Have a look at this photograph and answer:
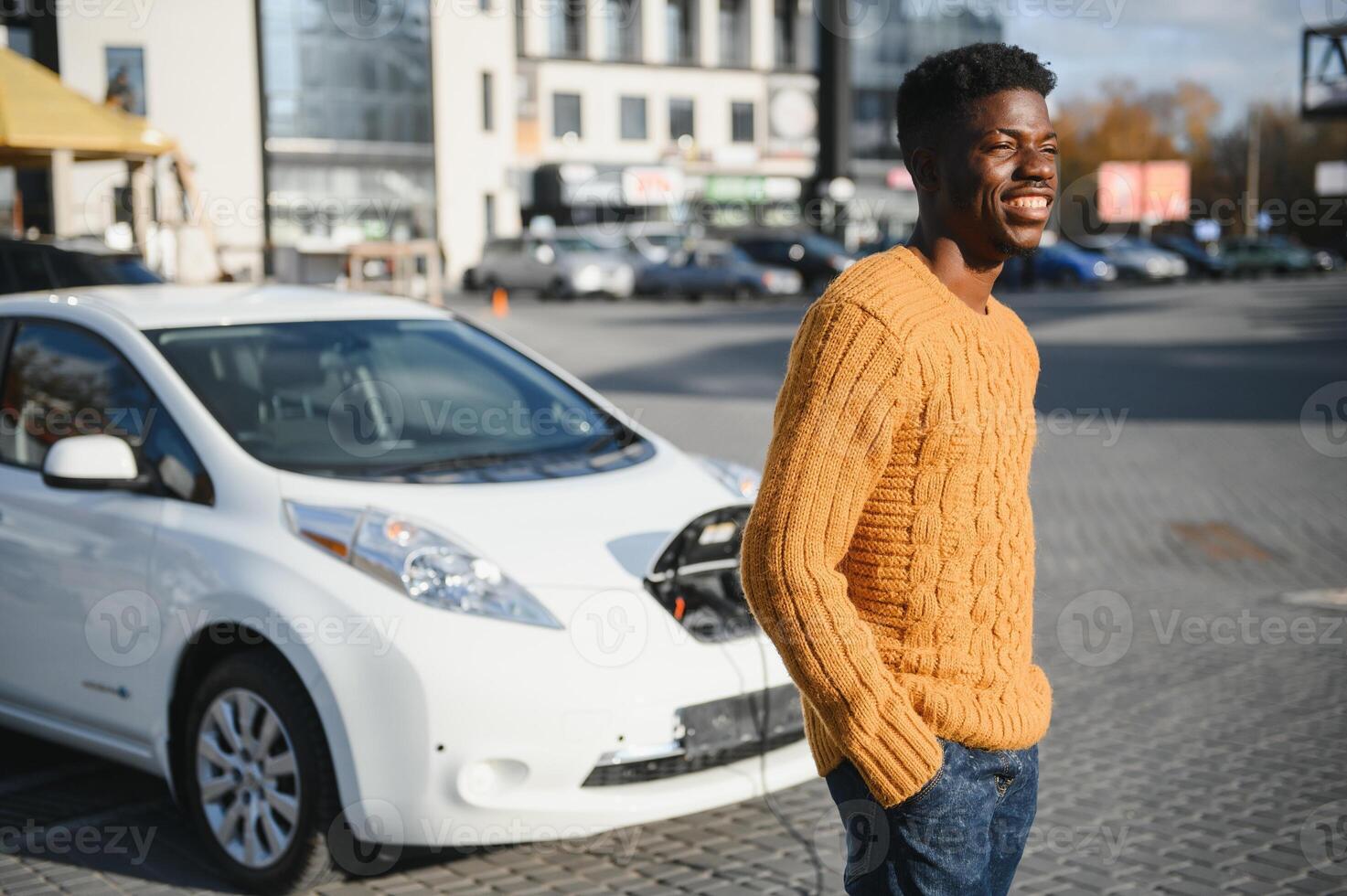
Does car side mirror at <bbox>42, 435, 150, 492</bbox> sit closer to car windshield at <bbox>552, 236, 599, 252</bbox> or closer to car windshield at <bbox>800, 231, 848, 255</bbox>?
car windshield at <bbox>552, 236, 599, 252</bbox>

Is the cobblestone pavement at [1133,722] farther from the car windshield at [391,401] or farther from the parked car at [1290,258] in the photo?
the parked car at [1290,258]

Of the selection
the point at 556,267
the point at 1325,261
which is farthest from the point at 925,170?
the point at 1325,261

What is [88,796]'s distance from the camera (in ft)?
17.0

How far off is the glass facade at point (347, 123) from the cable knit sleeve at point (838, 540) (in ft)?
150

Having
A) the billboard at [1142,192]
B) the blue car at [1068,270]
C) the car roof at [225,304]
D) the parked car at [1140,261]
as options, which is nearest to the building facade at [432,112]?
the car roof at [225,304]

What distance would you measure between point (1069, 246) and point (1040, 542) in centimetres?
3923

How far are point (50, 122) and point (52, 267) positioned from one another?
419 cm

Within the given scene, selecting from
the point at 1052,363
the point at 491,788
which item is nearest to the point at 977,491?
the point at 491,788

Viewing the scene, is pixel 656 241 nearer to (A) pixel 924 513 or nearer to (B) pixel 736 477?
(B) pixel 736 477

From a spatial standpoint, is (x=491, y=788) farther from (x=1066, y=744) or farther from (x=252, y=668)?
(x=1066, y=744)

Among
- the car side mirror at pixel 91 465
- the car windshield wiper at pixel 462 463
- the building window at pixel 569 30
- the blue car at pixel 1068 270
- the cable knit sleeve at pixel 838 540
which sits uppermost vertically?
the building window at pixel 569 30

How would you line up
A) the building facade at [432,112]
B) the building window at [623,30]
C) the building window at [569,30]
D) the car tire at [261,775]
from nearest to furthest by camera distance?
the car tire at [261,775], the building facade at [432,112], the building window at [569,30], the building window at [623,30]

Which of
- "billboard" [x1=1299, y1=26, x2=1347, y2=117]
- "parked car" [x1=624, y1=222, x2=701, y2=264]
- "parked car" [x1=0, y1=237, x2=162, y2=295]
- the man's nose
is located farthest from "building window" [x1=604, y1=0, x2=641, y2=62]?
the man's nose

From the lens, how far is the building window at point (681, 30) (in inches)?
2689
